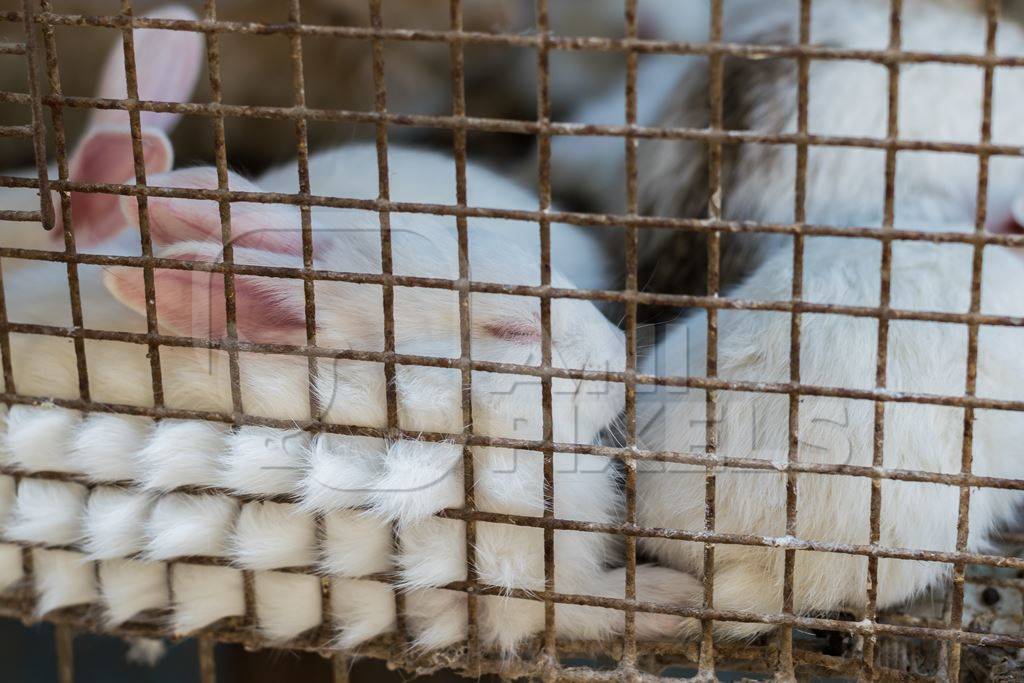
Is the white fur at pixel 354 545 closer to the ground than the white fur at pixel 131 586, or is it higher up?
higher up

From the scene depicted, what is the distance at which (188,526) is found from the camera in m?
0.77

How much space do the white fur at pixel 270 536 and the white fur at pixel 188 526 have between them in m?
0.01

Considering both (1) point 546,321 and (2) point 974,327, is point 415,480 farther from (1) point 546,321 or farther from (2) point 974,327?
(2) point 974,327

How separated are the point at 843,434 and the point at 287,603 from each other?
1.39 ft

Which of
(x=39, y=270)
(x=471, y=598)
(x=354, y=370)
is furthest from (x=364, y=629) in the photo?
(x=39, y=270)

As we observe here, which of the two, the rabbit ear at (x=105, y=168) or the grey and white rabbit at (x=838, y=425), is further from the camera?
the rabbit ear at (x=105, y=168)

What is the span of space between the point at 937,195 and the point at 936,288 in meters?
0.18

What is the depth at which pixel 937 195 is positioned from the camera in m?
0.94

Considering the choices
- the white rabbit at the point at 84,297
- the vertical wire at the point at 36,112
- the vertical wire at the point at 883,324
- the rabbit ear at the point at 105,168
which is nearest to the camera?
the vertical wire at the point at 883,324

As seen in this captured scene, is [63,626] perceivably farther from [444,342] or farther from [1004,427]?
[1004,427]

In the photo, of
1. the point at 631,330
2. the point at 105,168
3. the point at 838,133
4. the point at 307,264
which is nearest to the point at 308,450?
the point at 307,264

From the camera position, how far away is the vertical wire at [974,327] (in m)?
0.60

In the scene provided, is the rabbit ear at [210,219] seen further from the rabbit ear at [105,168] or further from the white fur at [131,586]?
the white fur at [131,586]

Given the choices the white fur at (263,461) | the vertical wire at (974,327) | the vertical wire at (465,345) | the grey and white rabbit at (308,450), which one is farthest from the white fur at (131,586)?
the vertical wire at (974,327)
